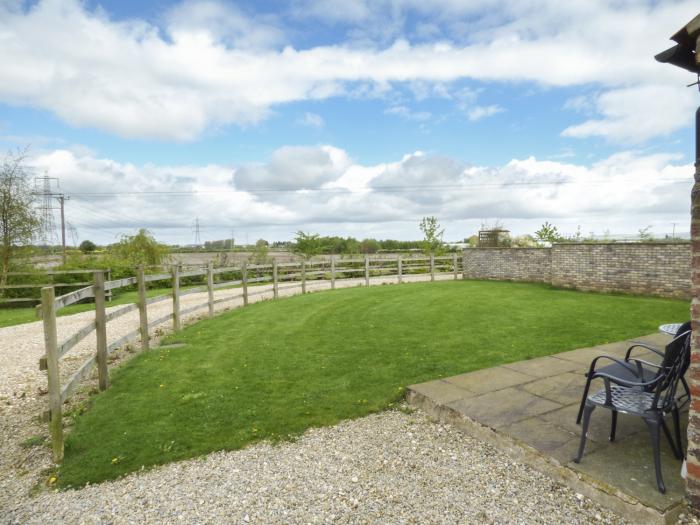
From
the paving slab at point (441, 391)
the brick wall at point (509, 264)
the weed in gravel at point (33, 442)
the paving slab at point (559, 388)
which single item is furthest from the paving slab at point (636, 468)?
the brick wall at point (509, 264)

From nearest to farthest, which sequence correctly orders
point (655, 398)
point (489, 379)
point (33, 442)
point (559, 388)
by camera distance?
point (655, 398) → point (33, 442) → point (559, 388) → point (489, 379)

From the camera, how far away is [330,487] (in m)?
2.81

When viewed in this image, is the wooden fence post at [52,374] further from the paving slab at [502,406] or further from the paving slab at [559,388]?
the paving slab at [559,388]

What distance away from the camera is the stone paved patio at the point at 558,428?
8.08 feet

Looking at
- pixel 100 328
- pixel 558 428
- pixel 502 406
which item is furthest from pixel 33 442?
pixel 558 428

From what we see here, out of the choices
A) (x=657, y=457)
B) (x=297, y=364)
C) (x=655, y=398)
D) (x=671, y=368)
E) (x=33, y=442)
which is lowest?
(x=33, y=442)

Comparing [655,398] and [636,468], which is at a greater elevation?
[655,398]

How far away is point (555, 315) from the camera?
8.80m

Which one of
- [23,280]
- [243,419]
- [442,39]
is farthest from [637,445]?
[23,280]

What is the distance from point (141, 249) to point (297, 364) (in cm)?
1792

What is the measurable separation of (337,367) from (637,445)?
3245 millimetres

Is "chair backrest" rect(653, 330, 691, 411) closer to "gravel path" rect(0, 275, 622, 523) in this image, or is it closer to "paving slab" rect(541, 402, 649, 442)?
"paving slab" rect(541, 402, 649, 442)

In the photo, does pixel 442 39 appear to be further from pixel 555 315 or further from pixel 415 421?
pixel 415 421

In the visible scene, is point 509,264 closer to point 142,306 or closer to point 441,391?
point 441,391
